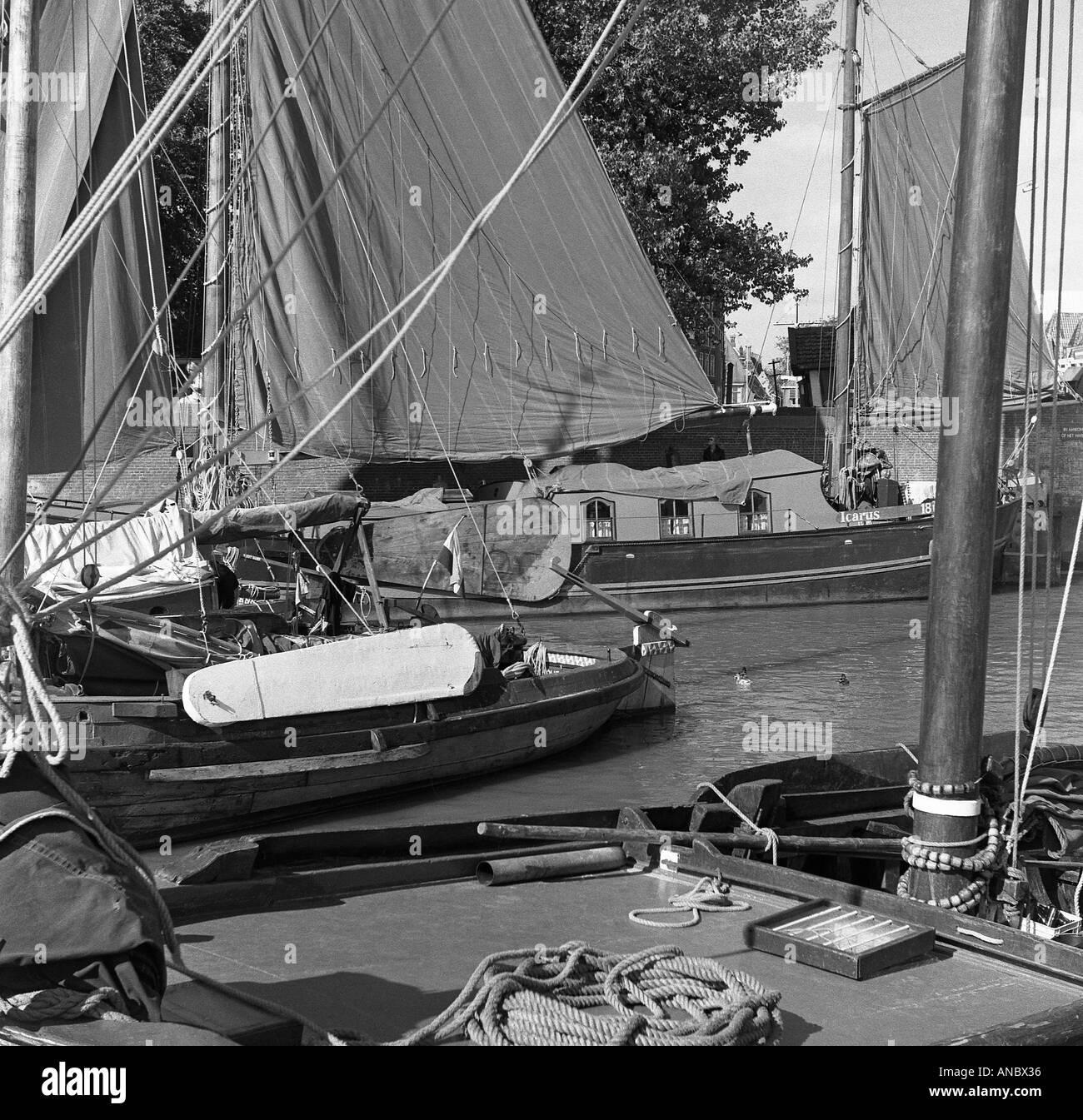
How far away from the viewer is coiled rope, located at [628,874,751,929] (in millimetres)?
4824

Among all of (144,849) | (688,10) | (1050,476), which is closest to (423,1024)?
(1050,476)

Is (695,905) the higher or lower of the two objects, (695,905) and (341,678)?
the lower

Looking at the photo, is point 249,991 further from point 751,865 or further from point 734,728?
point 734,728

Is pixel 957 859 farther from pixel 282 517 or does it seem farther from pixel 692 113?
pixel 692 113

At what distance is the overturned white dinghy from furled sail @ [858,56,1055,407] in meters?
20.6

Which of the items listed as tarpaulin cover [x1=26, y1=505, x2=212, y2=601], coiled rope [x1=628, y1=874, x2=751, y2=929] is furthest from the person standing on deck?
coiled rope [x1=628, y1=874, x2=751, y2=929]

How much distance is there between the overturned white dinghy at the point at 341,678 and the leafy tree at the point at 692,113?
786 inches

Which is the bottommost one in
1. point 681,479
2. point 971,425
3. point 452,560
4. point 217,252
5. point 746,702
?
point 746,702

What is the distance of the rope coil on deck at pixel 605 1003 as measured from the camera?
10.7 ft

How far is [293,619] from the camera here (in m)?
13.7

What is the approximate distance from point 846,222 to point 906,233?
2.10 m

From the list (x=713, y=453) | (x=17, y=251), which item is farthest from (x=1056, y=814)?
(x=713, y=453)

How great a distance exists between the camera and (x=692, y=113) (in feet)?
101
